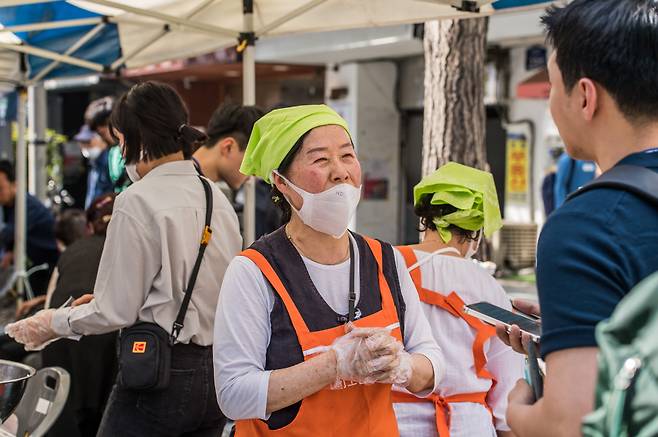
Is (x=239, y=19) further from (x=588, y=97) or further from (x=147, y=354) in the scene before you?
(x=588, y=97)

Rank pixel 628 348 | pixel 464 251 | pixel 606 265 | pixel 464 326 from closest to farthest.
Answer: pixel 628 348 → pixel 606 265 → pixel 464 326 → pixel 464 251

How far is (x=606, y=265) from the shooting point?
1.37 m

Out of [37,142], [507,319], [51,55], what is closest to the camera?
[507,319]

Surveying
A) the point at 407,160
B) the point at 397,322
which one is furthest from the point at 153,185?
the point at 407,160

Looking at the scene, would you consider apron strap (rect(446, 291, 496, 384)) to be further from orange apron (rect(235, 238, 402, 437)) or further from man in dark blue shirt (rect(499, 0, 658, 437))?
man in dark blue shirt (rect(499, 0, 658, 437))

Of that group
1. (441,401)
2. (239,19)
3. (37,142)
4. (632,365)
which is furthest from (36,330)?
(37,142)

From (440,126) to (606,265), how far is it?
4.20m

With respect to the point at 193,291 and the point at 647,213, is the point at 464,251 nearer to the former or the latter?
the point at 193,291

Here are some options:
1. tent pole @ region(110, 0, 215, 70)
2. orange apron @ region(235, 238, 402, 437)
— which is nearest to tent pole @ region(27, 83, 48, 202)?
tent pole @ region(110, 0, 215, 70)

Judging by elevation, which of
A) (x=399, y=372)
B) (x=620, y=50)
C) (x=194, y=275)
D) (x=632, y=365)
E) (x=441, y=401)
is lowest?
(x=441, y=401)

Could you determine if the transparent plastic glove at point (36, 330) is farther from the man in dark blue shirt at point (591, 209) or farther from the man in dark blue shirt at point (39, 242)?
the man in dark blue shirt at point (39, 242)

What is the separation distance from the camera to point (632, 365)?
3.93 feet

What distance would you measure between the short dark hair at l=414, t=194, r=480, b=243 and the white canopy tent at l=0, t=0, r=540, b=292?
1.27m

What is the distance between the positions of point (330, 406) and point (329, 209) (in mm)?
520
